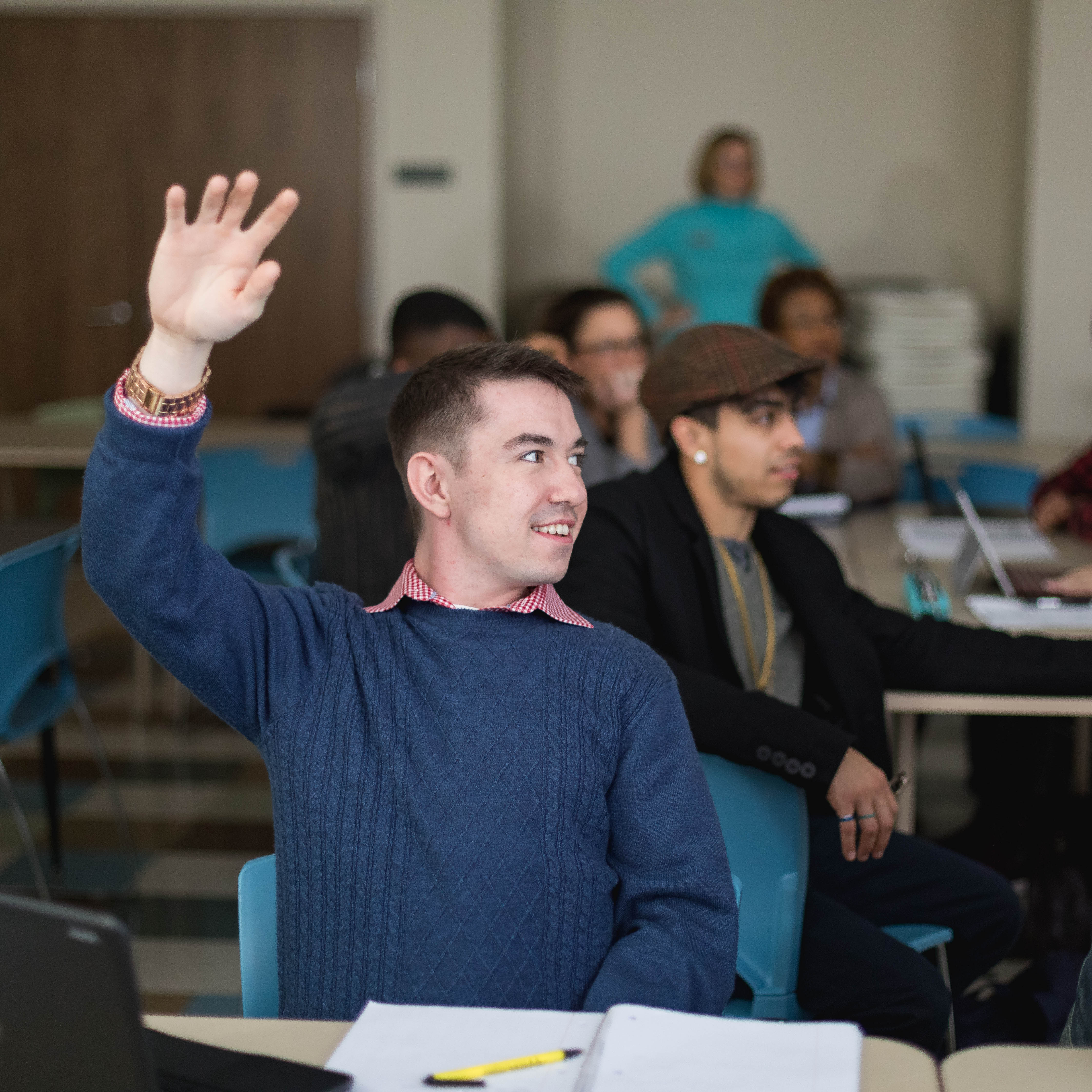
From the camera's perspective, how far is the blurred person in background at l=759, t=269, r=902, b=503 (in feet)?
→ 12.3

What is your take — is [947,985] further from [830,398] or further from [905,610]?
[830,398]

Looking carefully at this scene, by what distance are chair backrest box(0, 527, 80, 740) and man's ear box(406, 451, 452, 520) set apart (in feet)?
4.84

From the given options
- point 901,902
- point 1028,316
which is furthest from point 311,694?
point 1028,316

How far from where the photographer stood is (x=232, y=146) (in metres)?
6.21

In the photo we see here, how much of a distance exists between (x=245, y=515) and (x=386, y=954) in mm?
2976

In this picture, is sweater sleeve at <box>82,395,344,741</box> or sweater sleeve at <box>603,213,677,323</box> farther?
sweater sleeve at <box>603,213,677,323</box>

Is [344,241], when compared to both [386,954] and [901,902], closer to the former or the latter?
[901,902]

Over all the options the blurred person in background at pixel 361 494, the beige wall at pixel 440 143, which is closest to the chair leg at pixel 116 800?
the blurred person in background at pixel 361 494

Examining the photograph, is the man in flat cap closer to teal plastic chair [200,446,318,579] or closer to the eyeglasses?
the eyeglasses

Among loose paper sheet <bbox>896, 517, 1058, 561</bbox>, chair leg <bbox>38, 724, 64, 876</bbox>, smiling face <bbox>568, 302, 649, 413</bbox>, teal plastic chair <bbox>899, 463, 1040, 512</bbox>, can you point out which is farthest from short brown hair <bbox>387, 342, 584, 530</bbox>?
teal plastic chair <bbox>899, 463, 1040, 512</bbox>

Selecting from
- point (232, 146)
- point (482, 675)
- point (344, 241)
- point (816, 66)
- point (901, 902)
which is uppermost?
point (816, 66)

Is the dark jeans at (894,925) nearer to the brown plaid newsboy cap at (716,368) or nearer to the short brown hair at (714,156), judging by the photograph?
the brown plaid newsboy cap at (716,368)

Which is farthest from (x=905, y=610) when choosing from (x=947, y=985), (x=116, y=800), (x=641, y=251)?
(x=641, y=251)

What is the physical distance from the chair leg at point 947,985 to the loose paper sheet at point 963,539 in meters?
1.07
